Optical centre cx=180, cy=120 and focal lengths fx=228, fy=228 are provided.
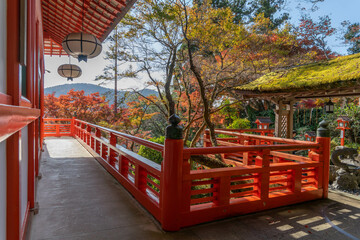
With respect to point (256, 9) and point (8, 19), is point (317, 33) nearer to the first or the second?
point (256, 9)

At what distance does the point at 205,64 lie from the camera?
29.6ft

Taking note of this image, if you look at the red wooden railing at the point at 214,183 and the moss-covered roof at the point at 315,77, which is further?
the moss-covered roof at the point at 315,77

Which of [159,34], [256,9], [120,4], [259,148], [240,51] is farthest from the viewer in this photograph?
[256,9]

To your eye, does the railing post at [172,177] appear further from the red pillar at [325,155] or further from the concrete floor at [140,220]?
the red pillar at [325,155]

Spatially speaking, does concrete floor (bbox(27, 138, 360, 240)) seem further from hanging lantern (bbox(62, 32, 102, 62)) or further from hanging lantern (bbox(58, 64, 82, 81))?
hanging lantern (bbox(58, 64, 82, 81))

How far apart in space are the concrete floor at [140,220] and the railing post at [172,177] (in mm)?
152

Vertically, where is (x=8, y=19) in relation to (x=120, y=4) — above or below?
below

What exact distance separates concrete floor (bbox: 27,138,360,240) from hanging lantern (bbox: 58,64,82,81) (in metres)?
3.73

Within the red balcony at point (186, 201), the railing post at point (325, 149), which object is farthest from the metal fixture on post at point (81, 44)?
the railing post at point (325, 149)

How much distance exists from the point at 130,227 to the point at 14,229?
4.77ft

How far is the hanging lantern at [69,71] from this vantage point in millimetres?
6656

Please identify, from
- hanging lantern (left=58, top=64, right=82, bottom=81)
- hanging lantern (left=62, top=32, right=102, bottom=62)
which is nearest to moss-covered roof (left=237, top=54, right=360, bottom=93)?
hanging lantern (left=62, top=32, right=102, bottom=62)

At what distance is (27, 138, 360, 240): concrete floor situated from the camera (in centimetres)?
251

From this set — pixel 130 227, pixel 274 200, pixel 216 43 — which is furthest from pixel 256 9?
pixel 130 227
